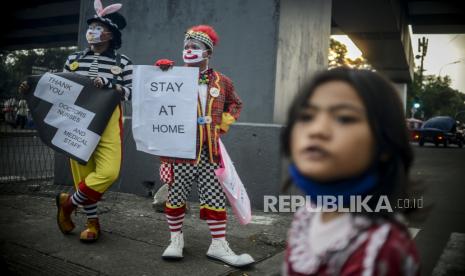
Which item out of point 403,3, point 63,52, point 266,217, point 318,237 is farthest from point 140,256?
point 63,52

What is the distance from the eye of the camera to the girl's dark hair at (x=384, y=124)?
1.04 metres

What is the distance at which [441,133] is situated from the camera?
2236 cm

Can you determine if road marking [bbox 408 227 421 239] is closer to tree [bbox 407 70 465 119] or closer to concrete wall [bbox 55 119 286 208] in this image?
concrete wall [bbox 55 119 286 208]

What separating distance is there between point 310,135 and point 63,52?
58.0 m

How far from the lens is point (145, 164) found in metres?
6.16

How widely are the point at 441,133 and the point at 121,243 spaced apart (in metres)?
22.3

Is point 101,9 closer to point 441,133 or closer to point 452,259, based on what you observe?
point 452,259

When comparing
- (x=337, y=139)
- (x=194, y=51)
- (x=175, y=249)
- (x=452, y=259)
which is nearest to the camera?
(x=337, y=139)

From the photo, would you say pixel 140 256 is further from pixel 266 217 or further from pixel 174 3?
pixel 174 3

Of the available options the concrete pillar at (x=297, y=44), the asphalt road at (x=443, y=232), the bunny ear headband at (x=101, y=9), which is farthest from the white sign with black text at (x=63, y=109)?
the asphalt road at (x=443, y=232)

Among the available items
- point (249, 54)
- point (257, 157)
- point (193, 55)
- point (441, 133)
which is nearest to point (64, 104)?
point (193, 55)

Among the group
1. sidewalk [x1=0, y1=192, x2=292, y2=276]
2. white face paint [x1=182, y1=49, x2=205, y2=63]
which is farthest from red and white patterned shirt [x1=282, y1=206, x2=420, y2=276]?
white face paint [x1=182, y1=49, x2=205, y2=63]

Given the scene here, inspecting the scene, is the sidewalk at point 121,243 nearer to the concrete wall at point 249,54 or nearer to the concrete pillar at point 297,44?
the concrete wall at point 249,54

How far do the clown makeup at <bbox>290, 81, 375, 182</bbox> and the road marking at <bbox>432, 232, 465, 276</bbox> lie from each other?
290 centimetres
